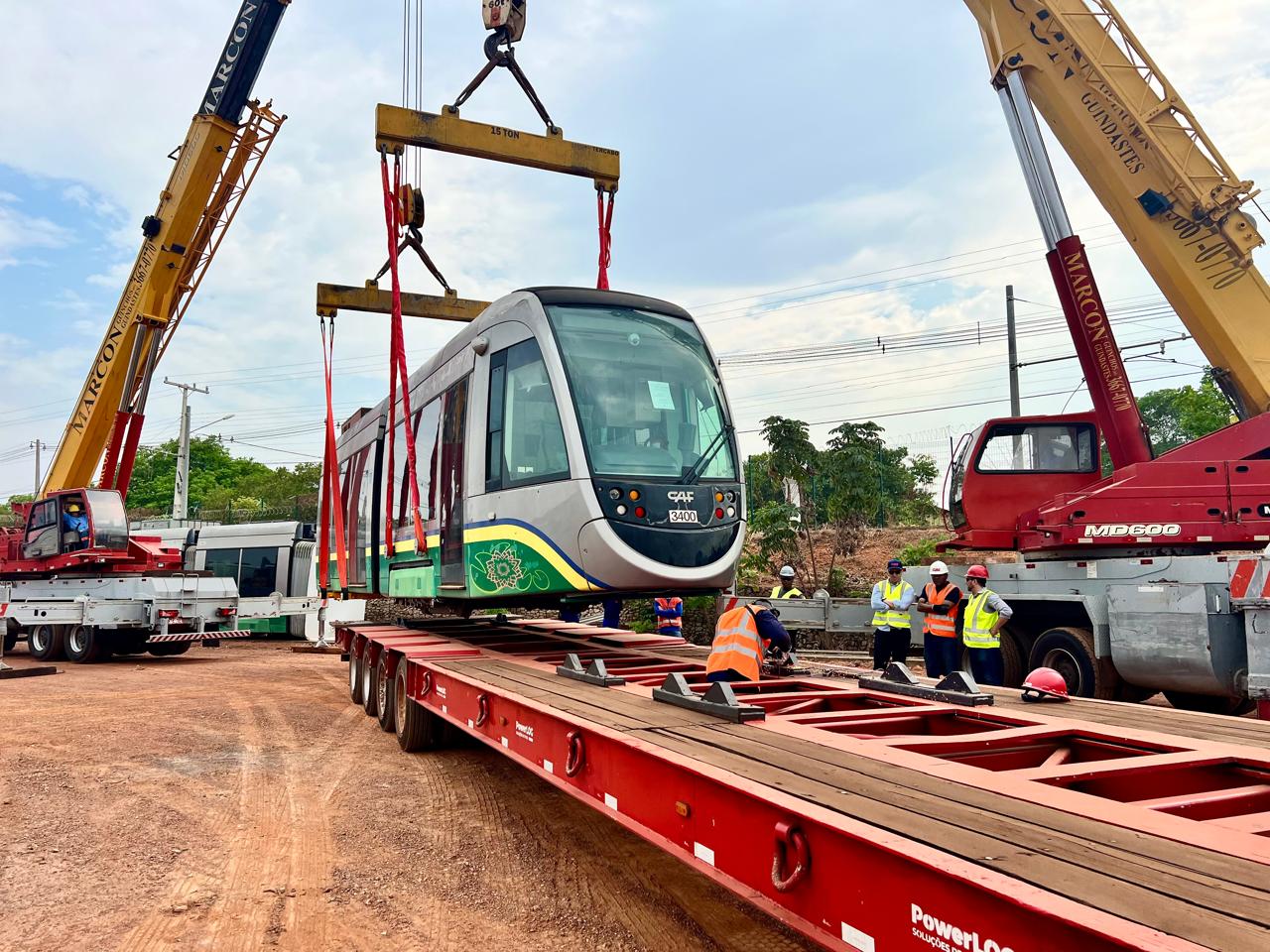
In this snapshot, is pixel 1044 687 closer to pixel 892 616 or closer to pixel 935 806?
pixel 935 806

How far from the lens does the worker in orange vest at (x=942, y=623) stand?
29.8 feet

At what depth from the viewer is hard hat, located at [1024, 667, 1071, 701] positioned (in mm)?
4781

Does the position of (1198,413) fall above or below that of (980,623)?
above

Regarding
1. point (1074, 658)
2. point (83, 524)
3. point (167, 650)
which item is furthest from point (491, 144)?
point (167, 650)

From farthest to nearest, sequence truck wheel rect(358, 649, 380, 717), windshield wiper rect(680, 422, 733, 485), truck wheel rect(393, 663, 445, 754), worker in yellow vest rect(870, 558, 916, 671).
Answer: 1. worker in yellow vest rect(870, 558, 916, 671)
2. truck wheel rect(358, 649, 380, 717)
3. truck wheel rect(393, 663, 445, 754)
4. windshield wiper rect(680, 422, 733, 485)

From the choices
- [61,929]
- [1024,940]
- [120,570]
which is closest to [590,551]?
[61,929]

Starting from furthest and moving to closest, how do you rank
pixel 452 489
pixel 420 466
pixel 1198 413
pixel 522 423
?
pixel 1198 413, pixel 420 466, pixel 452 489, pixel 522 423

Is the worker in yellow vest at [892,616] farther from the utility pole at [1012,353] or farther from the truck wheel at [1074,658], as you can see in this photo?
the utility pole at [1012,353]

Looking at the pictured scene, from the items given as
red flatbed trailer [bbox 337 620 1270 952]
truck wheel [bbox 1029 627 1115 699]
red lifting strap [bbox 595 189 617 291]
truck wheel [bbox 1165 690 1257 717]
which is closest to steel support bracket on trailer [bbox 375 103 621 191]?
red lifting strap [bbox 595 189 617 291]

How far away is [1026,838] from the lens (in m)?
2.32

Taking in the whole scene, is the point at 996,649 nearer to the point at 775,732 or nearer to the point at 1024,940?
the point at 775,732

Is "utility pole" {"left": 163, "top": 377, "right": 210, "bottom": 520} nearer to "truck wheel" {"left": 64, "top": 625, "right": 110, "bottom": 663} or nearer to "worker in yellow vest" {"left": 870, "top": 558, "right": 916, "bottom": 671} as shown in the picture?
"truck wheel" {"left": 64, "top": 625, "right": 110, "bottom": 663}

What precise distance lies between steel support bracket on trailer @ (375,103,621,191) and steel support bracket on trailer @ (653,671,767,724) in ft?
18.0

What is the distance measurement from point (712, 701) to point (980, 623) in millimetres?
5165
